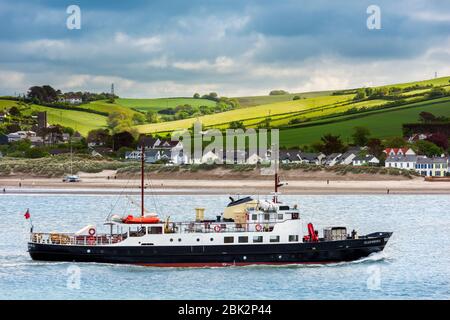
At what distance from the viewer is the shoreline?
115 meters

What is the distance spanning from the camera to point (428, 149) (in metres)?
169

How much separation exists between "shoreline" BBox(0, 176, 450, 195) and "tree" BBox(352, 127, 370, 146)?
154 feet

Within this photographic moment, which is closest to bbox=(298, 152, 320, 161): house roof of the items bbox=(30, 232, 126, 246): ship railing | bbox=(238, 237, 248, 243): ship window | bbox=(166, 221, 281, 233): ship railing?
bbox=(166, 221, 281, 233): ship railing

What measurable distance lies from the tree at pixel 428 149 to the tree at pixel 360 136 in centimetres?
1015

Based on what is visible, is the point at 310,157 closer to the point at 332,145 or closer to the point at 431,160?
the point at 332,145

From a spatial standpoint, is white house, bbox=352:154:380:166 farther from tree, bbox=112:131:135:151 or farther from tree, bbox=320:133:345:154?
tree, bbox=112:131:135:151

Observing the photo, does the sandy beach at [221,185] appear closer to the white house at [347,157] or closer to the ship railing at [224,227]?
the white house at [347,157]

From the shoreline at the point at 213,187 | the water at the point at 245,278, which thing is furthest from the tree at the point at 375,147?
the water at the point at 245,278

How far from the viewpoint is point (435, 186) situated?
409 ft

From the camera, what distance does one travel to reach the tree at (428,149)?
16638cm
